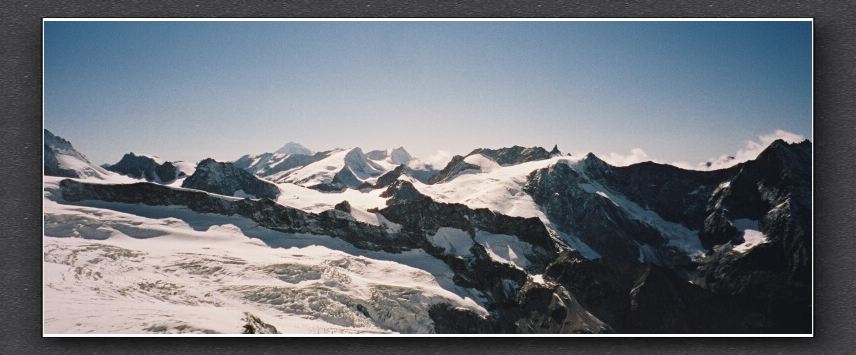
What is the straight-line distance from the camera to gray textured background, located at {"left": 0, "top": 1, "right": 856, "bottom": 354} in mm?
10297

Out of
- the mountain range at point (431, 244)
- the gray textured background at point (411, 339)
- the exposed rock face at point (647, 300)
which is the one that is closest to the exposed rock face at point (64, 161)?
the mountain range at point (431, 244)

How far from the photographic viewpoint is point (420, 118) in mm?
13727

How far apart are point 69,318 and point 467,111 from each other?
26.5 feet

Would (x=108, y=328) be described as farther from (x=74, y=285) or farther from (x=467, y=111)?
(x=467, y=111)

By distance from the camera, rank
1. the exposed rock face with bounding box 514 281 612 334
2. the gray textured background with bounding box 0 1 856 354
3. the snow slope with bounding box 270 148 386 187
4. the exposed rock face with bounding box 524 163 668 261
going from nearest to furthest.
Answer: the gray textured background with bounding box 0 1 856 354 → the exposed rock face with bounding box 514 281 612 334 → the snow slope with bounding box 270 148 386 187 → the exposed rock face with bounding box 524 163 668 261

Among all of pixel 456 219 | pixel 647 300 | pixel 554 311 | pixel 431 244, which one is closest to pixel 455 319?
pixel 554 311

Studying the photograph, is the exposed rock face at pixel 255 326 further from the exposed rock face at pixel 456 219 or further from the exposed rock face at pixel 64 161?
the exposed rock face at pixel 456 219

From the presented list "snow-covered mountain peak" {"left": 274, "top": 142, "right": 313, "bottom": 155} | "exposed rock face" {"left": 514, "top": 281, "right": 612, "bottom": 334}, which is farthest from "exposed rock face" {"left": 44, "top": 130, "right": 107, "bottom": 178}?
"exposed rock face" {"left": 514, "top": 281, "right": 612, "bottom": 334}

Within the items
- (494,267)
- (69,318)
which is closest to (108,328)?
(69,318)

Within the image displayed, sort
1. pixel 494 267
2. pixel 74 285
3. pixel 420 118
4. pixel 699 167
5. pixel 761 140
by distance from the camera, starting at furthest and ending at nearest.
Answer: pixel 494 267 → pixel 699 167 → pixel 420 118 → pixel 761 140 → pixel 74 285

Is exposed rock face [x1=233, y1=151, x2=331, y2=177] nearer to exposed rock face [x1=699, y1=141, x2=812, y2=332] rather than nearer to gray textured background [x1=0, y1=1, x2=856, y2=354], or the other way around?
gray textured background [x1=0, y1=1, x2=856, y2=354]

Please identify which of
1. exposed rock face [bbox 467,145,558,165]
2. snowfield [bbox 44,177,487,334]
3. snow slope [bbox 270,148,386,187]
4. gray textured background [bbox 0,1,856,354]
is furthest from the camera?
snow slope [bbox 270,148,386,187]

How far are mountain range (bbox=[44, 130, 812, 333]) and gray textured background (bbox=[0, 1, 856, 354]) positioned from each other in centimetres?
32

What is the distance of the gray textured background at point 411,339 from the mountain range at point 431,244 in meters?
0.32
